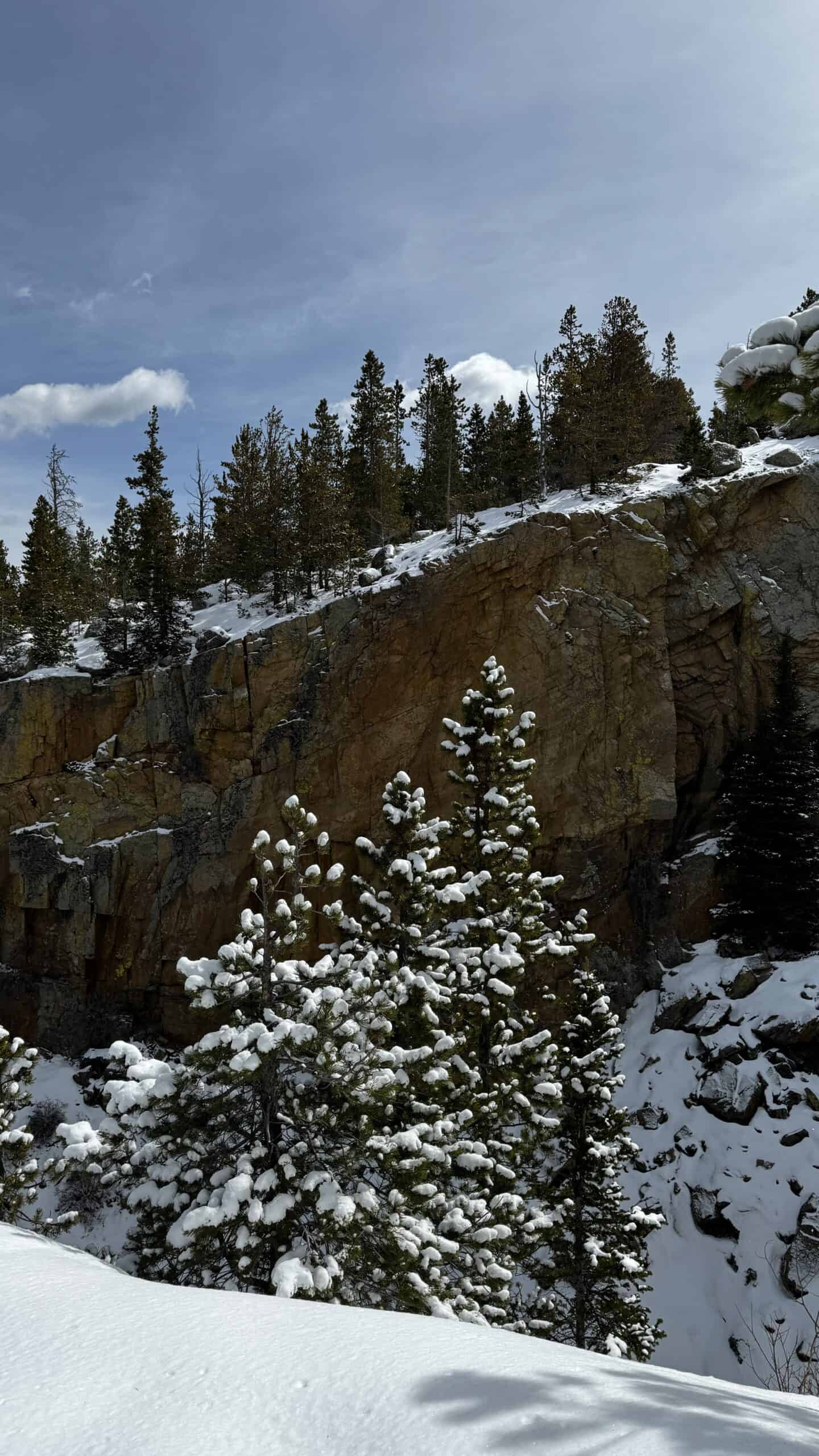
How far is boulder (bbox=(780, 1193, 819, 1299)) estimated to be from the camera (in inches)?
513

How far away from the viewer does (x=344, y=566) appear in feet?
88.4

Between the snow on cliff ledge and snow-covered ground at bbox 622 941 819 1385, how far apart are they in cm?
1257

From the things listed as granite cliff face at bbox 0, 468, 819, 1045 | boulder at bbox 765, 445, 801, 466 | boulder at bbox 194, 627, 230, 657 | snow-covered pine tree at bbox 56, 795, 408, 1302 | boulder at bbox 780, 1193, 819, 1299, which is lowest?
boulder at bbox 780, 1193, 819, 1299

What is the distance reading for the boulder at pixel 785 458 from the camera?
79.4 feet

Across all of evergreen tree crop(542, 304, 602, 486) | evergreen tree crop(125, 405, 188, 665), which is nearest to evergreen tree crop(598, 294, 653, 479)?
evergreen tree crop(542, 304, 602, 486)

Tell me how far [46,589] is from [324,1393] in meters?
31.1

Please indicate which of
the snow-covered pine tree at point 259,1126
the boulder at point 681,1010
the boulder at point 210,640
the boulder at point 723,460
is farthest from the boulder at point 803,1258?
the boulder at point 723,460

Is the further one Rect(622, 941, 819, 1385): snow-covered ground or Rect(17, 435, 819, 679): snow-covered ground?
Rect(17, 435, 819, 679): snow-covered ground

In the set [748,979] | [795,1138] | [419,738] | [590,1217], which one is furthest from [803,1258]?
[419,738]

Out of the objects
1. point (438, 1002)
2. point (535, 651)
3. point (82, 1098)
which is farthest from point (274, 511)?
point (438, 1002)

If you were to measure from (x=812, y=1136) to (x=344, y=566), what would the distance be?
69.6 ft

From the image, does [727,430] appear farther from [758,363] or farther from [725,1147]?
[758,363]

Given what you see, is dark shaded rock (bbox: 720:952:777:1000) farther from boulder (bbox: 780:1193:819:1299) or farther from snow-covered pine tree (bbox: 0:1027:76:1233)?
snow-covered pine tree (bbox: 0:1027:76:1233)

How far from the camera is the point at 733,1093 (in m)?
16.3
